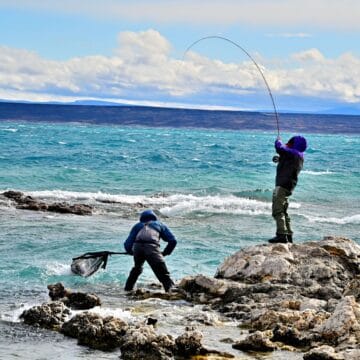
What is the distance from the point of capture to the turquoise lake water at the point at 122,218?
42.9ft

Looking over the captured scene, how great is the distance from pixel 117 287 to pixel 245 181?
29627mm

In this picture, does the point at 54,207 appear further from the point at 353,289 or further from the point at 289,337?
the point at 289,337

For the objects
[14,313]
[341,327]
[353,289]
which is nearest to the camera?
[341,327]

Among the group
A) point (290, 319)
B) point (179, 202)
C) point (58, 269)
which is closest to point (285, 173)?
point (290, 319)

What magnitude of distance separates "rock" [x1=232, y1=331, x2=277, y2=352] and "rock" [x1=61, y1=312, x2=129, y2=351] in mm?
1334

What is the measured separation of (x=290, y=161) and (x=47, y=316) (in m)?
5.19

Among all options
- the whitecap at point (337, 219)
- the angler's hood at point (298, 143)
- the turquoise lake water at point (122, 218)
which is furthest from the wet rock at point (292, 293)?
the whitecap at point (337, 219)

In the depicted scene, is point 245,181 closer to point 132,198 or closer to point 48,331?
point 132,198

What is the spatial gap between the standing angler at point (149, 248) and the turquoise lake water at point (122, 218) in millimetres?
597

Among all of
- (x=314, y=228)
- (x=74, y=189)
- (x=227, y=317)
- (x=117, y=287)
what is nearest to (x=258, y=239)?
(x=314, y=228)

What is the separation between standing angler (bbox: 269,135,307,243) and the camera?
544 inches

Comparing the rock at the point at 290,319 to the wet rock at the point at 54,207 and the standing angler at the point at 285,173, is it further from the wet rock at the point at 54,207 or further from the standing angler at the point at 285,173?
the wet rock at the point at 54,207

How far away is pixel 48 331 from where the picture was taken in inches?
403

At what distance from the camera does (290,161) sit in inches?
546
